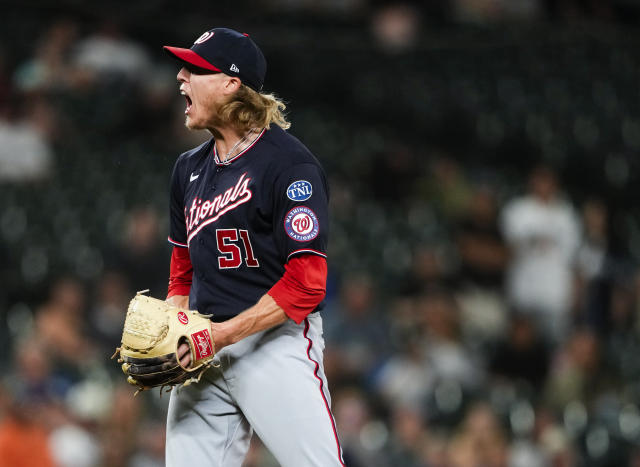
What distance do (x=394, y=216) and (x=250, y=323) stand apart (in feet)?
22.1

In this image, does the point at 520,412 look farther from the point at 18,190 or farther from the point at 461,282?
the point at 18,190


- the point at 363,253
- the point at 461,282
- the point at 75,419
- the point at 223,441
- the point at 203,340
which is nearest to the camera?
the point at 203,340

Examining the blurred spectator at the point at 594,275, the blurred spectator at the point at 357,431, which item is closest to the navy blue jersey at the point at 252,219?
the blurred spectator at the point at 357,431

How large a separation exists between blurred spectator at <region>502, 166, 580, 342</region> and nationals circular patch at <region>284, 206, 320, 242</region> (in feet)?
17.4

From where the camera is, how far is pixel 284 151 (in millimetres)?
2967

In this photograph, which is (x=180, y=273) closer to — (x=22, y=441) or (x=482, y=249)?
(x=22, y=441)

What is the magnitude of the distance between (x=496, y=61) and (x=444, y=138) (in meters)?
1.40

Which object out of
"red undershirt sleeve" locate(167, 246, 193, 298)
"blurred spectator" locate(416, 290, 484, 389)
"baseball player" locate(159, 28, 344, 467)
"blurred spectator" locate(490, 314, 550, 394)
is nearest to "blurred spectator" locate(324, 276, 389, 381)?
"blurred spectator" locate(416, 290, 484, 389)

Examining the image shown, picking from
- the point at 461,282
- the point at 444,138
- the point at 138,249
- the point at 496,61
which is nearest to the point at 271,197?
the point at 138,249

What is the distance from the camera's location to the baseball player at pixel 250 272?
9.48 ft

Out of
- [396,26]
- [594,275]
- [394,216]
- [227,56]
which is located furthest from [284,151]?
[396,26]

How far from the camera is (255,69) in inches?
118

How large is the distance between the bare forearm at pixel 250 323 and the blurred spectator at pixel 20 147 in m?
6.20

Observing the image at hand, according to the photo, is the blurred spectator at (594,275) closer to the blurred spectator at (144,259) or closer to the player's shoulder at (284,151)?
the blurred spectator at (144,259)
